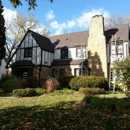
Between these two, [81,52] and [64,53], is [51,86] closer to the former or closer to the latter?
[81,52]

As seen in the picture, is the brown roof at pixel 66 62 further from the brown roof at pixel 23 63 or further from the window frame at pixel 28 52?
the window frame at pixel 28 52

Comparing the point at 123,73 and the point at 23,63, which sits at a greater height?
the point at 23,63

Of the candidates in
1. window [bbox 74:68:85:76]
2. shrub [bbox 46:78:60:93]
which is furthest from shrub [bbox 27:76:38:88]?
window [bbox 74:68:85:76]

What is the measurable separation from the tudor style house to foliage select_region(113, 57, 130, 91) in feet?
32.0

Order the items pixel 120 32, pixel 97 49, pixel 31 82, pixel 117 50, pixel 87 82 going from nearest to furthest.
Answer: pixel 87 82 < pixel 31 82 < pixel 117 50 < pixel 97 49 < pixel 120 32

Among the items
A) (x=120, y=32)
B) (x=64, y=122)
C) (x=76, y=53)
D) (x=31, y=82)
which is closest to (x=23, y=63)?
(x=31, y=82)

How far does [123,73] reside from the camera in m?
11.1

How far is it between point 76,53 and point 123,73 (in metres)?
13.8

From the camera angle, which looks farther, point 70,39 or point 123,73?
point 70,39

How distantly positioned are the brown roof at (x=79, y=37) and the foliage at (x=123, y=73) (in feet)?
35.5

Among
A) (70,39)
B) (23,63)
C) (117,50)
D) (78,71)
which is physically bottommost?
(78,71)

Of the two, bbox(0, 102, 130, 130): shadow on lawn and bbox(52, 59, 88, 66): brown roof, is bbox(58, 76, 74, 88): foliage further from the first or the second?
bbox(0, 102, 130, 130): shadow on lawn

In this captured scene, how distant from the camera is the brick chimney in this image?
2157 cm

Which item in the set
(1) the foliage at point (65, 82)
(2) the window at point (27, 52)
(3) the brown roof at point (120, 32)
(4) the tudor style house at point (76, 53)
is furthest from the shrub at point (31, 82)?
(3) the brown roof at point (120, 32)
